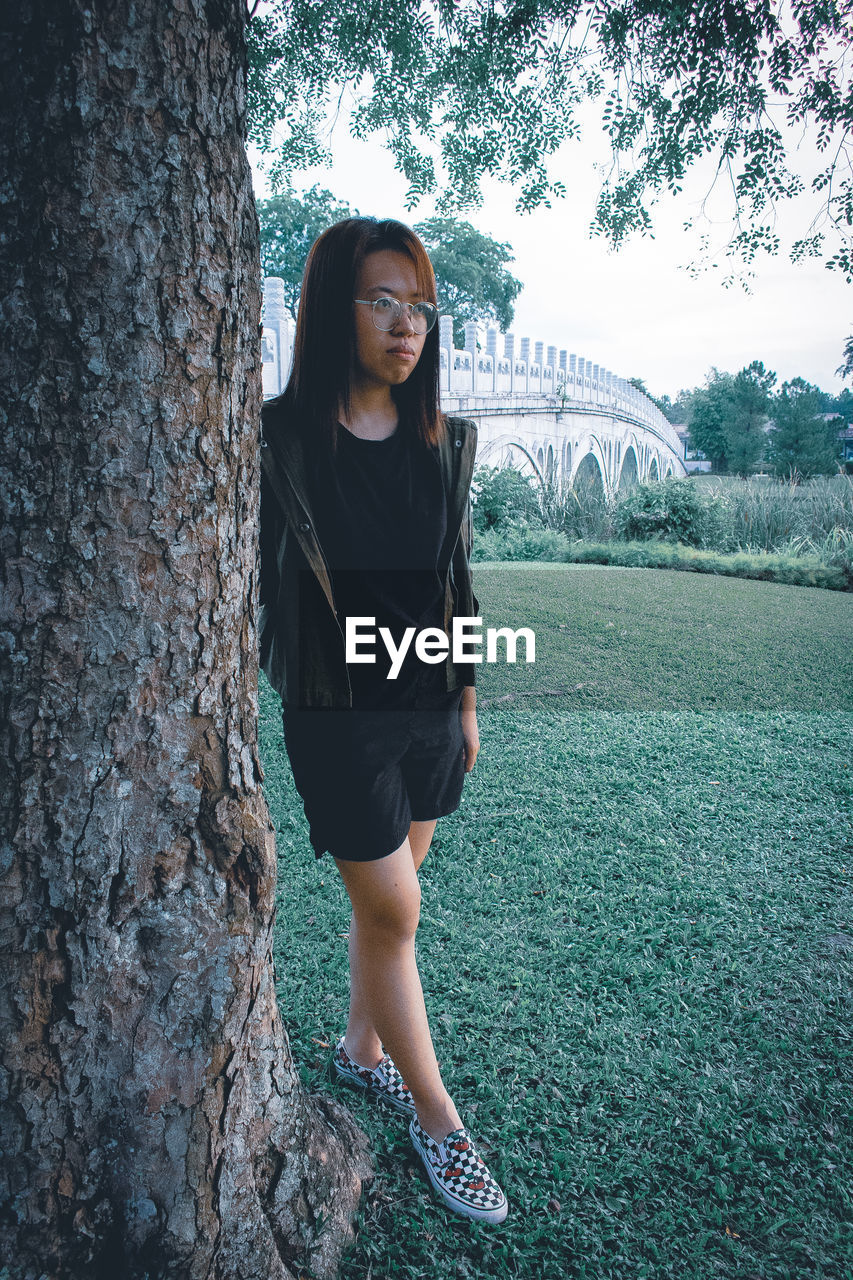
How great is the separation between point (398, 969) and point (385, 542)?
35.6 inches

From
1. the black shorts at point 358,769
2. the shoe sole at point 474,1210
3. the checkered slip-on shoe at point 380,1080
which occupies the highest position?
the black shorts at point 358,769

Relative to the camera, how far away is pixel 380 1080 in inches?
80.2

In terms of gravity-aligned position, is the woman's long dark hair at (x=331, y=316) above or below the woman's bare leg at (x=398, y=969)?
above

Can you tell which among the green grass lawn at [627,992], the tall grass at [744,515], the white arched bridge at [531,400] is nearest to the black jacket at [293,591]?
the green grass lawn at [627,992]

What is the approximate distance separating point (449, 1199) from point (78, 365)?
1807 millimetres

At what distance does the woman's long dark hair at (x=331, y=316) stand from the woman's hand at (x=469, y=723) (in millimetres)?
707

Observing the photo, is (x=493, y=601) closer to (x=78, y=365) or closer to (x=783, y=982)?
(x=783, y=982)

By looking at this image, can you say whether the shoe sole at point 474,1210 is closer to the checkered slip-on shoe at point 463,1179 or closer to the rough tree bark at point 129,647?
the checkered slip-on shoe at point 463,1179

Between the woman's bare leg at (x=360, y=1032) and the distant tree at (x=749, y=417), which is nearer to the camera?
the woman's bare leg at (x=360, y=1032)

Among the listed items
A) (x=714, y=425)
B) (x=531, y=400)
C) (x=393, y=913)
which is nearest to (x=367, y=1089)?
(x=393, y=913)

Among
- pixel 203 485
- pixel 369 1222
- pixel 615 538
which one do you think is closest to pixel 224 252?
pixel 203 485

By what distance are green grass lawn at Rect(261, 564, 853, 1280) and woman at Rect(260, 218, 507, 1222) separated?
0.22m

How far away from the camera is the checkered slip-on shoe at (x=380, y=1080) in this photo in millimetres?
2010
